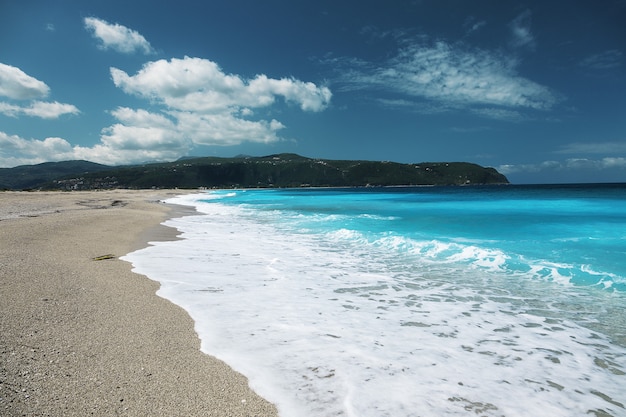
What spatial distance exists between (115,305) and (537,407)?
6.68m

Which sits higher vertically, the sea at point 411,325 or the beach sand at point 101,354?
the beach sand at point 101,354

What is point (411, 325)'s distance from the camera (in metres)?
5.94

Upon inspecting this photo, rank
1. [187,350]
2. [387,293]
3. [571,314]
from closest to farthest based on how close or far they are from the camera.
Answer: [187,350], [571,314], [387,293]

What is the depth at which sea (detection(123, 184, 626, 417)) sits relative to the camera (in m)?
3.82

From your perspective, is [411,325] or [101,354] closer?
[101,354]

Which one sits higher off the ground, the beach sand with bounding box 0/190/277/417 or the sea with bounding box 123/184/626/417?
the beach sand with bounding box 0/190/277/417

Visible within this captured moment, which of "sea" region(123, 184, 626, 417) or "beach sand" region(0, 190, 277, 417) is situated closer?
"beach sand" region(0, 190, 277, 417)

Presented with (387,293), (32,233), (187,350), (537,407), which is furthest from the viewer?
(32,233)

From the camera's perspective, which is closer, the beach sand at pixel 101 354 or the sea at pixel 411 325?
the beach sand at pixel 101 354

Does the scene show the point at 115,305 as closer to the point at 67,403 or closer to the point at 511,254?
the point at 67,403

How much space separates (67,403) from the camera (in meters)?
3.11

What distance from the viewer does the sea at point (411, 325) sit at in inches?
151

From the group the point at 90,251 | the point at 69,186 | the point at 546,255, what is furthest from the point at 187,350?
the point at 69,186

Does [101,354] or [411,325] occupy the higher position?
[101,354]
